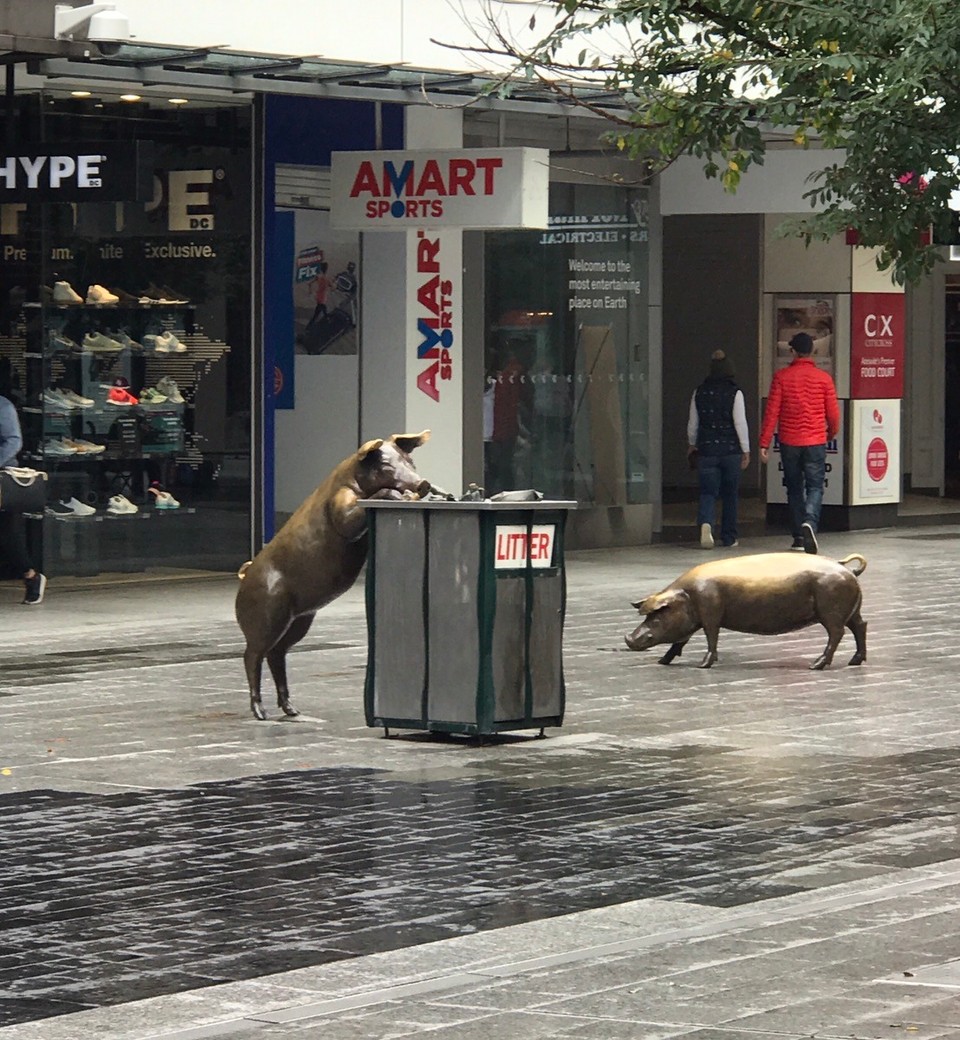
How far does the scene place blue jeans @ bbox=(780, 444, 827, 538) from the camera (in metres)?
21.6

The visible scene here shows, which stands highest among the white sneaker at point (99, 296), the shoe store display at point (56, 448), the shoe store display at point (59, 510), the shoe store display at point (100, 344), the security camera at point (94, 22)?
the security camera at point (94, 22)

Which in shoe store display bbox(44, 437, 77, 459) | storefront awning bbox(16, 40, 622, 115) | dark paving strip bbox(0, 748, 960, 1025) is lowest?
dark paving strip bbox(0, 748, 960, 1025)

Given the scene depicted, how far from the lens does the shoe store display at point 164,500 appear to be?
61.2 feet

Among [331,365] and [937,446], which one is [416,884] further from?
[937,446]

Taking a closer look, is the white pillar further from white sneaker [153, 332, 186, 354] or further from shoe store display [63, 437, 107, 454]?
shoe store display [63, 437, 107, 454]

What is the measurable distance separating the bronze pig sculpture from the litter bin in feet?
0.86

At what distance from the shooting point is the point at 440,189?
18156 millimetres

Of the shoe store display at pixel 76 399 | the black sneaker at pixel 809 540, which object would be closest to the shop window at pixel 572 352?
the shoe store display at pixel 76 399

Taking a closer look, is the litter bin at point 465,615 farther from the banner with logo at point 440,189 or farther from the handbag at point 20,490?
the banner with logo at point 440,189

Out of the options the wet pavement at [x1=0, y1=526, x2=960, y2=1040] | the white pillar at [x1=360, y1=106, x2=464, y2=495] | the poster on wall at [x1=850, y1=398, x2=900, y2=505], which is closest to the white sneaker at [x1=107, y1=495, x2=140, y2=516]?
the white pillar at [x1=360, y1=106, x2=464, y2=495]

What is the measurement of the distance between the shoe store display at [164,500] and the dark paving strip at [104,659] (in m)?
4.17

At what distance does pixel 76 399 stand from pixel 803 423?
6965 mm

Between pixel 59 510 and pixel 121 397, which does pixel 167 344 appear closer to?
pixel 121 397

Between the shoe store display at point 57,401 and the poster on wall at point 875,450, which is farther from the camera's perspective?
the poster on wall at point 875,450
